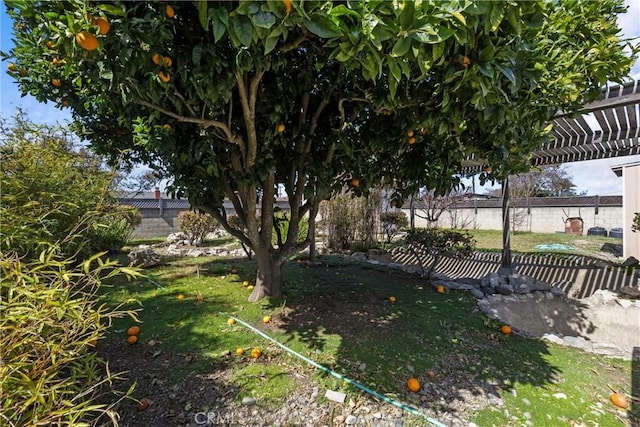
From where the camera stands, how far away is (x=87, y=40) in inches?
46.1

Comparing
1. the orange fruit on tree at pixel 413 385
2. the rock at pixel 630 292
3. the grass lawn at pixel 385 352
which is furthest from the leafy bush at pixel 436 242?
the orange fruit on tree at pixel 413 385

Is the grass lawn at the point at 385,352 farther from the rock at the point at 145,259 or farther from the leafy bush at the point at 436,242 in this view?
the rock at the point at 145,259

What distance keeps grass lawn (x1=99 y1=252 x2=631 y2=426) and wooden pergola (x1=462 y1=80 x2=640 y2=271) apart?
1670mm

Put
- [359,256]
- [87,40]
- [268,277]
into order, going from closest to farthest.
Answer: [87,40], [268,277], [359,256]

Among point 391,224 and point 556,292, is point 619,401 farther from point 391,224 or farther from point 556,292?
point 391,224

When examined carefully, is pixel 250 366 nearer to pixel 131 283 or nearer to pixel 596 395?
pixel 596 395

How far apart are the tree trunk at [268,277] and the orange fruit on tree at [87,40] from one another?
84.0 inches

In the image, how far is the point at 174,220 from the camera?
10.2 m

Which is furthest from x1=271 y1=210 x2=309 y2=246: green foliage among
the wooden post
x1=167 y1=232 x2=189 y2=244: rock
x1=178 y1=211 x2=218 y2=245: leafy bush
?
x1=167 y1=232 x2=189 y2=244: rock

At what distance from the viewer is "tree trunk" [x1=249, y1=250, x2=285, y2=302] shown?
3031mm

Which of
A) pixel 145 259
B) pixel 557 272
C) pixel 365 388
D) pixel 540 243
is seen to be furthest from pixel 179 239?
pixel 540 243

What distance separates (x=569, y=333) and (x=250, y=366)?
358 cm

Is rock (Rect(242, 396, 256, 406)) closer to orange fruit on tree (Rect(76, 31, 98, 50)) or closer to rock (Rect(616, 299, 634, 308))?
orange fruit on tree (Rect(76, 31, 98, 50))

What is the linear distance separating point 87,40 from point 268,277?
7.67 feet
